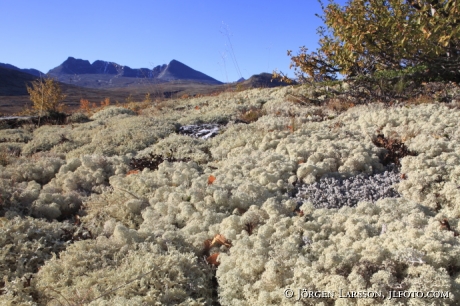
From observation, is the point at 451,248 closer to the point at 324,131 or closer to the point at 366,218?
the point at 366,218

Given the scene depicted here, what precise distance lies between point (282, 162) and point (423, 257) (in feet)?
8.54

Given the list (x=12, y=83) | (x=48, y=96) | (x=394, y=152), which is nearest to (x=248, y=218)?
(x=394, y=152)

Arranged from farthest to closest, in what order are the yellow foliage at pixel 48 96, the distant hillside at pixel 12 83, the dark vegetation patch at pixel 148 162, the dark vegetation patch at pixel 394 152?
1. the distant hillside at pixel 12 83
2. the yellow foliage at pixel 48 96
3. the dark vegetation patch at pixel 148 162
4. the dark vegetation patch at pixel 394 152

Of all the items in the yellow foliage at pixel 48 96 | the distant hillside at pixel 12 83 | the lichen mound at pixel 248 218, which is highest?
the distant hillside at pixel 12 83

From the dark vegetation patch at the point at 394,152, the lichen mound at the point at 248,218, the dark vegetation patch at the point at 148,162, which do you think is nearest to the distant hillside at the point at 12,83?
the dark vegetation patch at the point at 148,162

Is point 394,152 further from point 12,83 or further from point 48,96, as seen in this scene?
point 12,83

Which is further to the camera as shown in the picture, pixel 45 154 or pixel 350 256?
pixel 45 154

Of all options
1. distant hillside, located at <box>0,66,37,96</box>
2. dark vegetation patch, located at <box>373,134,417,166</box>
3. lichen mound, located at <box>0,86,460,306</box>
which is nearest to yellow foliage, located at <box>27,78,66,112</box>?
lichen mound, located at <box>0,86,460,306</box>

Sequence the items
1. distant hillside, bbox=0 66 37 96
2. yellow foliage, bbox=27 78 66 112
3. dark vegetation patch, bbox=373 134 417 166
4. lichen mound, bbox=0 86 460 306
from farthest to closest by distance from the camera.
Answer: distant hillside, bbox=0 66 37 96
yellow foliage, bbox=27 78 66 112
dark vegetation patch, bbox=373 134 417 166
lichen mound, bbox=0 86 460 306

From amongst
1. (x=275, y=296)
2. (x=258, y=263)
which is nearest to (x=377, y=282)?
(x=275, y=296)

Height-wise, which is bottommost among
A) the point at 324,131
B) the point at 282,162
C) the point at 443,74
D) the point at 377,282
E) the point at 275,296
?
the point at 275,296

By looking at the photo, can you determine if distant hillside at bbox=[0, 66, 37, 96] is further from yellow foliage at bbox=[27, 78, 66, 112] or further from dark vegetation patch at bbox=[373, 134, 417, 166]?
dark vegetation patch at bbox=[373, 134, 417, 166]

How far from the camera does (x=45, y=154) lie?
22.6ft

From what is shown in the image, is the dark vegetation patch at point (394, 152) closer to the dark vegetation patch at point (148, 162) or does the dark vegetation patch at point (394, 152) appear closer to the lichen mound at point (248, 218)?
the lichen mound at point (248, 218)
